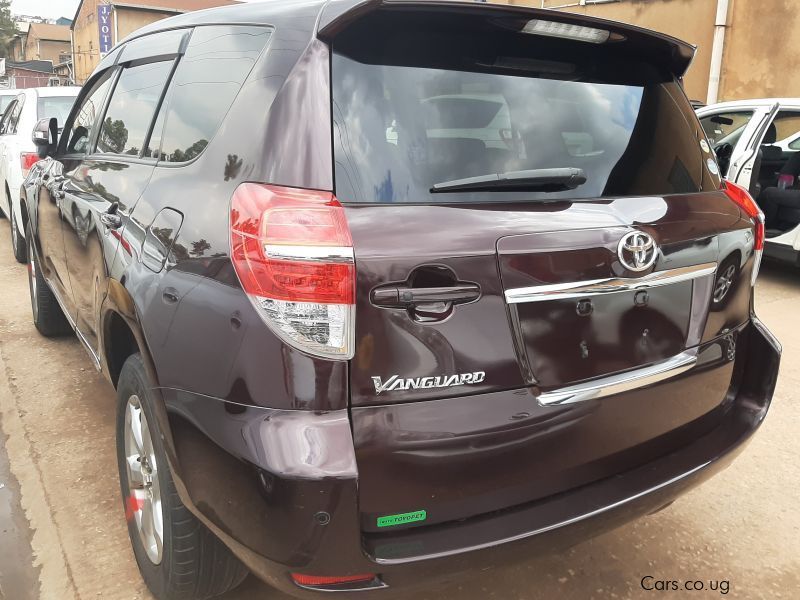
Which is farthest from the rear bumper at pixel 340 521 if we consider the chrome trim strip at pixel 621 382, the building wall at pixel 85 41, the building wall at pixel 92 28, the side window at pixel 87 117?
the building wall at pixel 85 41

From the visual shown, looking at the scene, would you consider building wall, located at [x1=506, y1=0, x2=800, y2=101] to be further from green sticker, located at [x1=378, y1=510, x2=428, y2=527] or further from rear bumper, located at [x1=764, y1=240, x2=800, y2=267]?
green sticker, located at [x1=378, y1=510, x2=428, y2=527]

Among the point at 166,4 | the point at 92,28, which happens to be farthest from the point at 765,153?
the point at 92,28

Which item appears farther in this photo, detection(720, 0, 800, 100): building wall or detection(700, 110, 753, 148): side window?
detection(720, 0, 800, 100): building wall

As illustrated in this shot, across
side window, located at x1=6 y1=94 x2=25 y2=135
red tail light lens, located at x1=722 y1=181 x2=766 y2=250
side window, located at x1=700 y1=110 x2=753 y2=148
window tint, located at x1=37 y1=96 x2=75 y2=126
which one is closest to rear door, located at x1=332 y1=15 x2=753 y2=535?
red tail light lens, located at x1=722 y1=181 x2=766 y2=250

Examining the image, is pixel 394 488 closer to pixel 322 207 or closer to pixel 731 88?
pixel 322 207

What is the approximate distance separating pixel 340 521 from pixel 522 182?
0.93 metres

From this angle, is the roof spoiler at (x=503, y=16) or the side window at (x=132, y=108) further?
the side window at (x=132, y=108)

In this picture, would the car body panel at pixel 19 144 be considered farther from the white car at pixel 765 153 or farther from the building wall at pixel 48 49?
the building wall at pixel 48 49

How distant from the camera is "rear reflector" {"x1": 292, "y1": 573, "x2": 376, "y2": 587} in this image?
1.55 meters

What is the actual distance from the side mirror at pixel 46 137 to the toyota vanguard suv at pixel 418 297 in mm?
1868

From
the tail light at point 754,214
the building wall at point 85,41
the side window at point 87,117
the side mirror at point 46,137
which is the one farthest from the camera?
the building wall at point 85,41

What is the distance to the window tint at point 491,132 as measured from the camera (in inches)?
64.8

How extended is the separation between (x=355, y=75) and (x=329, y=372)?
0.72 m

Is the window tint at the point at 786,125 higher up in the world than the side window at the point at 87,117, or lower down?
lower down
